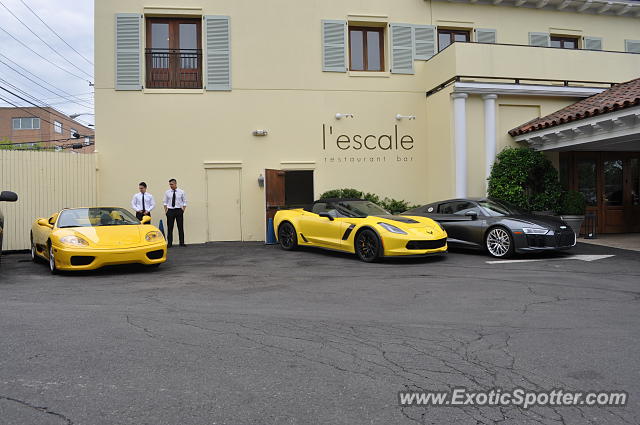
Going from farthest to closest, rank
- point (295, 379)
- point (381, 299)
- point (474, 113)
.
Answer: point (474, 113) → point (381, 299) → point (295, 379)

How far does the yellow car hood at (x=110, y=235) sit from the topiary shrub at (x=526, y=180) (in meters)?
9.30

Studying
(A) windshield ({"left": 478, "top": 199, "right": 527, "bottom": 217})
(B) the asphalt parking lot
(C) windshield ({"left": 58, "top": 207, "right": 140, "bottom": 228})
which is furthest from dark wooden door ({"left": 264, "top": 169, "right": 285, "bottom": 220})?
(B) the asphalt parking lot

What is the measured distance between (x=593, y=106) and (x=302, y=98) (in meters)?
7.91

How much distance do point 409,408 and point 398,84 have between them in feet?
45.1

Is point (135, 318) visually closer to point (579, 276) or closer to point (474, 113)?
point (579, 276)

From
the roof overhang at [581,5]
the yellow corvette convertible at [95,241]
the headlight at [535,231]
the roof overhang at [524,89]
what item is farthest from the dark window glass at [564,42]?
the yellow corvette convertible at [95,241]

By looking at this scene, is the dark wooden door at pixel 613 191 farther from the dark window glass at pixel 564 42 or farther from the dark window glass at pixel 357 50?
the dark window glass at pixel 357 50

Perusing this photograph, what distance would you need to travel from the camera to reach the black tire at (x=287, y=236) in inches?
461

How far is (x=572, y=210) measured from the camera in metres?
13.1

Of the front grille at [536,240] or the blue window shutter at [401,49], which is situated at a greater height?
the blue window shutter at [401,49]

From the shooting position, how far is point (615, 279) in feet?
25.2

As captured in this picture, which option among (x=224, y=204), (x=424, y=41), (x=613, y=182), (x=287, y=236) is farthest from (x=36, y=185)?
(x=613, y=182)

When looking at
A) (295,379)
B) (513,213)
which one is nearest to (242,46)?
(513,213)

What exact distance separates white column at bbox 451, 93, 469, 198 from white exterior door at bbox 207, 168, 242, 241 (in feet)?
20.8
